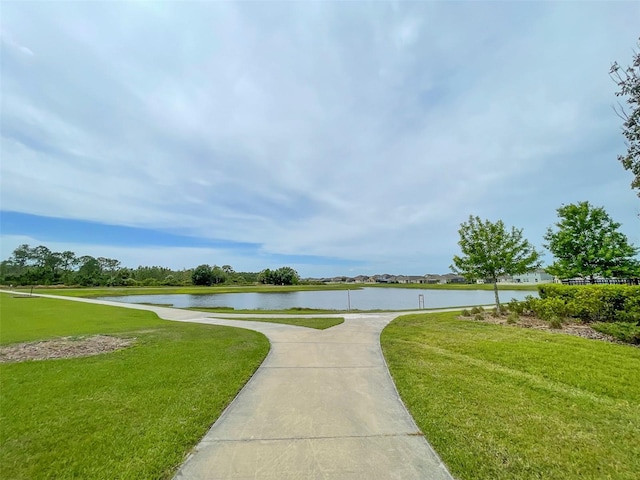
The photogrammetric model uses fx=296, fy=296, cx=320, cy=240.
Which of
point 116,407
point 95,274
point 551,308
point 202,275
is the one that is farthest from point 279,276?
point 116,407

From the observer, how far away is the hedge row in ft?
26.5

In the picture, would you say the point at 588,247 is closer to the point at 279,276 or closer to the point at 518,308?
the point at 518,308

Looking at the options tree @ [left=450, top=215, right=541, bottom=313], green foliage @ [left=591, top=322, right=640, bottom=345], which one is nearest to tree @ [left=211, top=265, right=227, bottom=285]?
tree @ [left=450, top=215, right=541, bottom=313]

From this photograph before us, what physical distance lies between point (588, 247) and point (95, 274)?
84.7m

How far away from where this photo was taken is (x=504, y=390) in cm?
427

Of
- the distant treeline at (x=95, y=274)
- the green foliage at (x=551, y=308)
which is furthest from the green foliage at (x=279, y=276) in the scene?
the green foliage at (x=551, y=308)

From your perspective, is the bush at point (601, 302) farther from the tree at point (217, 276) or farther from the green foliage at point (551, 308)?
the tree at point (217, 276)

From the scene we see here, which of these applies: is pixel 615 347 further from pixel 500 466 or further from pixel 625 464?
pixel 500 466

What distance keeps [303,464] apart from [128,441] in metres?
1.79

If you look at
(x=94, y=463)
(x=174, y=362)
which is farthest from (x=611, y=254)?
(x=94, y=463)

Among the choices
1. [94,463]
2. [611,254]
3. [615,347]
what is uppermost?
[611,254]

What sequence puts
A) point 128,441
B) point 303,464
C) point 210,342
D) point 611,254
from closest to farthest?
point 303,464 < point 128,441 < point 210,342 < point 611,254

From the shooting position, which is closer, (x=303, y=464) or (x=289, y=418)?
(x=303, y=464)

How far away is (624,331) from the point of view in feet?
22.9
